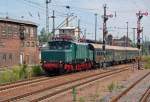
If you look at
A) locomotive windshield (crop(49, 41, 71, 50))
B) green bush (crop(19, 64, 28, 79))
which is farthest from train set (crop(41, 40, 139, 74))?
green bush (crop(19, 64, 28, 79))

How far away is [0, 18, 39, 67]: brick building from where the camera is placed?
65.6 m

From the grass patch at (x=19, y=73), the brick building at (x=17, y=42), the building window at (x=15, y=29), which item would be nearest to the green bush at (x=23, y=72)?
the grass patch at (x=19, y=73)

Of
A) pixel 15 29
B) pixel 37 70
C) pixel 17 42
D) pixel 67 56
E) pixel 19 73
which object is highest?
pixel 15 29

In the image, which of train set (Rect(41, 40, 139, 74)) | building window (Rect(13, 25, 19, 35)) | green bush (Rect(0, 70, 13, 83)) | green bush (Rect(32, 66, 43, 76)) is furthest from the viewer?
building window (Rect(13, 25, 19, 35))

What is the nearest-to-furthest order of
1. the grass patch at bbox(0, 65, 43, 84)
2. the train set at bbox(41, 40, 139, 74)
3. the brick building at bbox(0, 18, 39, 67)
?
1. the grass patch at bbox(0, 65, 43, 84)
2. the train set at bbox(41, 40, 139, 74)
3. the brick building at bbox(0, 18, 39, 67)

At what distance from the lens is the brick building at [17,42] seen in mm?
65562

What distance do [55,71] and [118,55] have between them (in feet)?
102

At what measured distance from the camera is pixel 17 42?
230 ft

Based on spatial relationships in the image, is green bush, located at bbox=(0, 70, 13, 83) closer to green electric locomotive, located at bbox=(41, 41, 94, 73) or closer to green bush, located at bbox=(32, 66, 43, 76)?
green electric locomotive, located at bbox=(41, 41, 94, 73)

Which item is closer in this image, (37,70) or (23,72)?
(23,72)

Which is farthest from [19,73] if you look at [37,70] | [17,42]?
[17,42]

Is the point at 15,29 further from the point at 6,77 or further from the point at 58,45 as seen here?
the point at 6,77

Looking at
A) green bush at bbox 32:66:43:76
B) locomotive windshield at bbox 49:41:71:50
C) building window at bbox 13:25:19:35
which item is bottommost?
green bush at bbox 32:66:43:76

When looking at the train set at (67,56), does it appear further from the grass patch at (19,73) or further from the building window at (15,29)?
the building window at (15,29)
